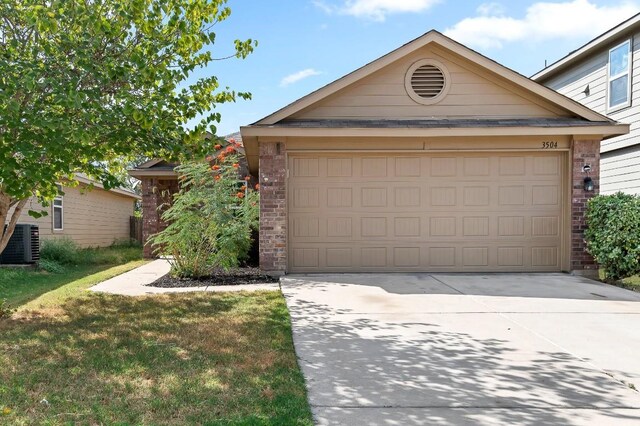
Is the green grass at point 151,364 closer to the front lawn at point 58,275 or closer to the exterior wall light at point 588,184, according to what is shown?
the front lawn at point 58,275

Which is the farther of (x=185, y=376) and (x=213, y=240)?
(x=213, y=240)

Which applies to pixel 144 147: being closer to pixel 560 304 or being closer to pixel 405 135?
pixel 405 135

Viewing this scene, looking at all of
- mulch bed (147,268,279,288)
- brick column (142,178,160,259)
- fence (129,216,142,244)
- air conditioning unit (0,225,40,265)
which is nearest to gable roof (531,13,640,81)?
mulch bed (147,268,279,288)

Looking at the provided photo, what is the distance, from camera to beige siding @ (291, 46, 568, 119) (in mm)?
8914

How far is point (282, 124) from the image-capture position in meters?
8.45

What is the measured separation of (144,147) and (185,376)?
3.05 m

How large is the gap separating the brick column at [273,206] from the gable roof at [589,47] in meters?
9.07

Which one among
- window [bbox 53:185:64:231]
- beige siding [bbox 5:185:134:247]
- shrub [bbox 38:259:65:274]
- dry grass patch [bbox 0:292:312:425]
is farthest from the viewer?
window [bbox 53:185:64:231]

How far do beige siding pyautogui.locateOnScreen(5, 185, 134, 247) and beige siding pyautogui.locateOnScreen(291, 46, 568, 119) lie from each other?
9.33 metres

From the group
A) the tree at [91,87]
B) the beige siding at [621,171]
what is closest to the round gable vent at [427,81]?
the tree at [91,87]

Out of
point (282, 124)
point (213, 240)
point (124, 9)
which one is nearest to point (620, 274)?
point (282, 124)

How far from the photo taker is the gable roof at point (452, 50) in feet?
28.1

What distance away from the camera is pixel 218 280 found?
8.37m

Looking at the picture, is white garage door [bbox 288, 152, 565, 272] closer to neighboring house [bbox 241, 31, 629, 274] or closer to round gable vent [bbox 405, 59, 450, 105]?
neighboring house [bbox 241, 31, 629, 274]
